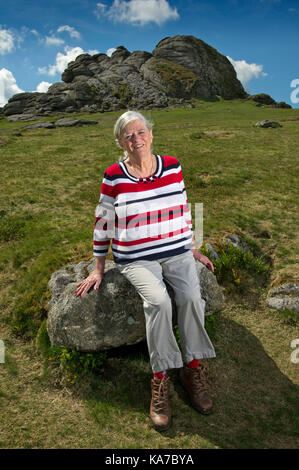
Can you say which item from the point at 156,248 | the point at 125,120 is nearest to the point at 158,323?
the point at 156,248

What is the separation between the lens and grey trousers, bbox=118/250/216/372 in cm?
464

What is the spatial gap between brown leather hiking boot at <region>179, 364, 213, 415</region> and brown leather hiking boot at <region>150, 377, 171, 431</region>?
1.52 ft

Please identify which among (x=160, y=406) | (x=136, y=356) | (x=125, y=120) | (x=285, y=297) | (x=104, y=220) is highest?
(x=125, y=120)

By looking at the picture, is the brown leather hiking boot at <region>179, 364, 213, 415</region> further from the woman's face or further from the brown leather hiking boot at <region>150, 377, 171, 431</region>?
the woman's face

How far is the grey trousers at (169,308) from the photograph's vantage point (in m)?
4.64

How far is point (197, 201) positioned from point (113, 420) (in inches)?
366

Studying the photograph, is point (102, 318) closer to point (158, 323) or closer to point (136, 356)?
point (136, 356)

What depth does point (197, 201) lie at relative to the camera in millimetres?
12867

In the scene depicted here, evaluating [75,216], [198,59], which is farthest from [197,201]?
[198,59]

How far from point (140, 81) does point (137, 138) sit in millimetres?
119991

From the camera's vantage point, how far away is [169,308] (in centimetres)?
465

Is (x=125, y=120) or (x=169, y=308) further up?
(x=125, y=120)

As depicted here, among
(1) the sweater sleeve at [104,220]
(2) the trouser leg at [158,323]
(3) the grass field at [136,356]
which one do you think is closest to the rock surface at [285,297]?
(3) the grass field at [136,356]

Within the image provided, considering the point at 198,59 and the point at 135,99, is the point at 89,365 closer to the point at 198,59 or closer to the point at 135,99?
the point at 135,99
